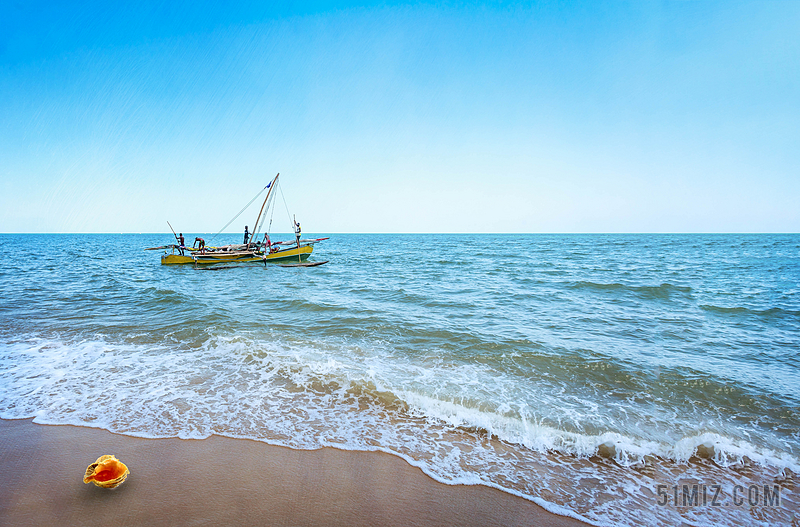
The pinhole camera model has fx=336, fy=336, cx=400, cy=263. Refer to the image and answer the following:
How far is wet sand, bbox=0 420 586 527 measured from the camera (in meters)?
3.41

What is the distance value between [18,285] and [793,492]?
96.7ft

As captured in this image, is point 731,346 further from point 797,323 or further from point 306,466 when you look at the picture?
point 306,466

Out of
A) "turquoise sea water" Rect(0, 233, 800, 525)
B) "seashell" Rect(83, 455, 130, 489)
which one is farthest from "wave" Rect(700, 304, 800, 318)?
"seashell" Rect(83, 455, 130, 489)

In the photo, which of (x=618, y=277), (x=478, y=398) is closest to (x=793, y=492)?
(x=478, y=398)

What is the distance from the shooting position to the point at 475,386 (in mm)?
6605

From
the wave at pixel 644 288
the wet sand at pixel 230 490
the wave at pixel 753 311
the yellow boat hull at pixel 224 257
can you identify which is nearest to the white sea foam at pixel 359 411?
the wet sand at pixel 230 490

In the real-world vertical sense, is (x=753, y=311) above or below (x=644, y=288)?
below

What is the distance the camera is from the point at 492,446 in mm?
4789

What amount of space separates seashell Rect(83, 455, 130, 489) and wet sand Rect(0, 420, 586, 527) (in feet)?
0.32

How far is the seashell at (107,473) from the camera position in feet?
11.9

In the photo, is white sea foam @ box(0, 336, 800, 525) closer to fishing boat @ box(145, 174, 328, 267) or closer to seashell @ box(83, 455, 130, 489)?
seashell @ box(83, 455, 130, 489)

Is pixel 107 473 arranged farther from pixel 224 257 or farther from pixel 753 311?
pixel 224 257

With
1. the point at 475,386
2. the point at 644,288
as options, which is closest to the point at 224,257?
the point at 475,386

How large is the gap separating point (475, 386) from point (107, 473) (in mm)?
5529
